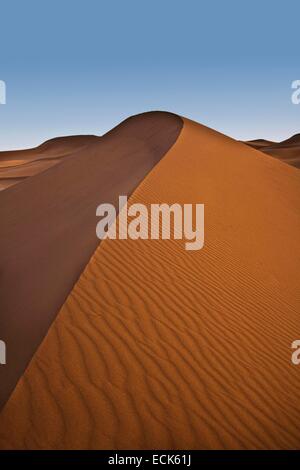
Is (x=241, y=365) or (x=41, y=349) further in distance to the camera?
(x=241, y=365)

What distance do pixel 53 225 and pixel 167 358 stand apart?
515 cm

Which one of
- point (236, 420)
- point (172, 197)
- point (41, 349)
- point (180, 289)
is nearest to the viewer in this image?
point (236, 420)

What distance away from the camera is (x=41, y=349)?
397cm

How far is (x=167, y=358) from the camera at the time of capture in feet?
13.3

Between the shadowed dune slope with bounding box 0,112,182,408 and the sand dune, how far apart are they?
0.32 metres

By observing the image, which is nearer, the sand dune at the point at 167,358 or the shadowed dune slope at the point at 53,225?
the sand dune at the point at 167,358

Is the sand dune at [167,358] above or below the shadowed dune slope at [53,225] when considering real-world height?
below

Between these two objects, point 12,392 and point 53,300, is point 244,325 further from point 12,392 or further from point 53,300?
point 12,392

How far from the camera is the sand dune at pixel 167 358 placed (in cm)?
328

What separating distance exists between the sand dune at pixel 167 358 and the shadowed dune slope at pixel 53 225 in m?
0.32

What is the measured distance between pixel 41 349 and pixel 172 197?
5.59m

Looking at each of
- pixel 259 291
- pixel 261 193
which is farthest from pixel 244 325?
pixel 261 193

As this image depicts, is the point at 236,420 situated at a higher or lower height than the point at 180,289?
lower

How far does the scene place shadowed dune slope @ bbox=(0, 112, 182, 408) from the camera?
4.61 m
